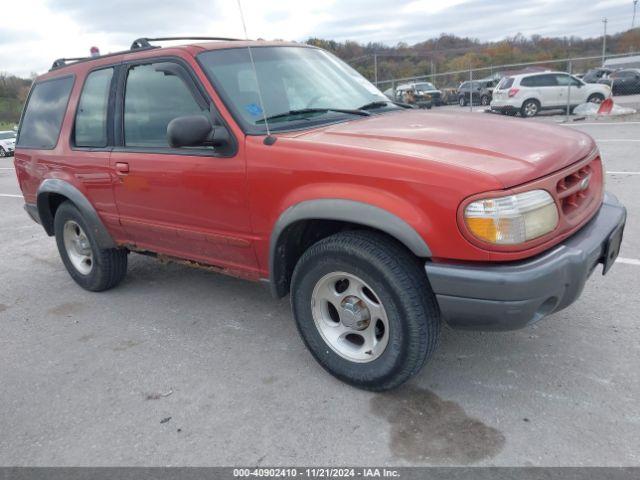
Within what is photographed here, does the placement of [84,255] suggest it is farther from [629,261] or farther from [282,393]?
[629,261]

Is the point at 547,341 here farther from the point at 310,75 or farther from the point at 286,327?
the point at 310,75

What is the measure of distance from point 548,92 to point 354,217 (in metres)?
18.6

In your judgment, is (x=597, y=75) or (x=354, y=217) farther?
(x=597, y=75)

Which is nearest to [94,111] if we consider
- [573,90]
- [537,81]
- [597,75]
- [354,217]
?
[354,217]

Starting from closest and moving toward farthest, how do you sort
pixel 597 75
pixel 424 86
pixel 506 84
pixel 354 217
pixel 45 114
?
pixel 354 217
pixel 45 114
pixel 506 84
pixel 424 86
pixel 597 75

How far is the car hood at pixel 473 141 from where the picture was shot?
2518 mm

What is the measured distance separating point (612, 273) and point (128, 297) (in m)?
3.94

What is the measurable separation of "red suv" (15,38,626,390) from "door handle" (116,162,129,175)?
17 millimetres

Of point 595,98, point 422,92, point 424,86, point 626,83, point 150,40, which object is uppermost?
point 150,40

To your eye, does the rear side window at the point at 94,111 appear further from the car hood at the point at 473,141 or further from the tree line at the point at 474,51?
the tree line at the point at 474,51

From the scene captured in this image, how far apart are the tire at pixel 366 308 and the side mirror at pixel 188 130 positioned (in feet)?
2.88

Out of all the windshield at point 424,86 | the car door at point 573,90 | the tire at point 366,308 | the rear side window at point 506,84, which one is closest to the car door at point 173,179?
the tire at point 366,308

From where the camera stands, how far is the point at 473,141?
2.80m

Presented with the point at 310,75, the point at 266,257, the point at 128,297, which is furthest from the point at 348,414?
the point at 128,297
